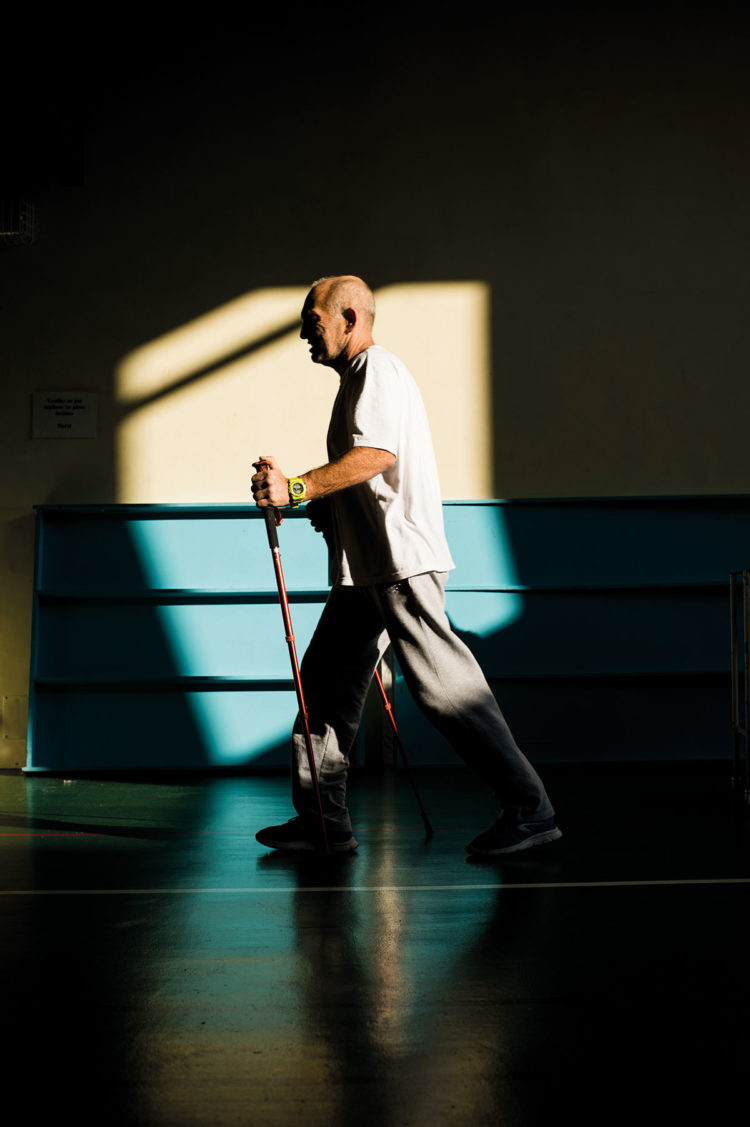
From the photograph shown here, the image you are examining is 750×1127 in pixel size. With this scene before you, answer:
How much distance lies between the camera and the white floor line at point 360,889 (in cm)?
260

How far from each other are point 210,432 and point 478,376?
1408mm

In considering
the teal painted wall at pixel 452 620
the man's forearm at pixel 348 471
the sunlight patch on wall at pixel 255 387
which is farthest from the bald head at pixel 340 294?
the sunlight patch on wall at pixel 255 387

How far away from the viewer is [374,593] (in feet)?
9.57

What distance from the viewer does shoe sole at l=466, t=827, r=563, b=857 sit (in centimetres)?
292

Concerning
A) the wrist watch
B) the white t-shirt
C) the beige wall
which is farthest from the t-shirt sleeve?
the beige wall

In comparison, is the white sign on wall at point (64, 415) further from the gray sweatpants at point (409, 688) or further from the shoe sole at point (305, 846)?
the shoe sole at point (305, 846)

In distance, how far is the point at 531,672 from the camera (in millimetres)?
5328

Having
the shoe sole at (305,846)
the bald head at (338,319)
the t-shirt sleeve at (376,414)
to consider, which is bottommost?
the shoe sole at (305,846)

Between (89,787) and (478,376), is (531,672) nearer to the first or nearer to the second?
(478,376)

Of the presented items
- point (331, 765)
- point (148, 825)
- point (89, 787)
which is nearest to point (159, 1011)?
point (331, 765)

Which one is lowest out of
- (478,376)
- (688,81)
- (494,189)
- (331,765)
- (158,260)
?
(331,765)

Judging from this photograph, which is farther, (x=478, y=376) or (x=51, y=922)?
(x=478, y=376)

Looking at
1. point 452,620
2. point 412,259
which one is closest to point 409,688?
point 452,620

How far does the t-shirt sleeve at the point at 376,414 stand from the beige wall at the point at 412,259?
275 centimetres
